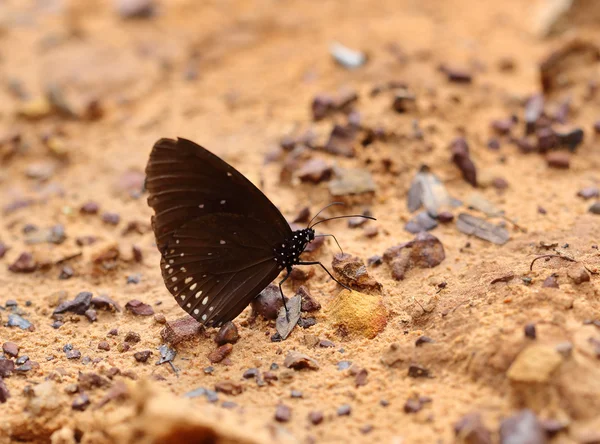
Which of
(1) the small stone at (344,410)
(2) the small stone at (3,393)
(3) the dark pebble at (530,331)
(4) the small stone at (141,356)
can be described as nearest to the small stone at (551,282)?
(3) the dark pebble at (530,331)

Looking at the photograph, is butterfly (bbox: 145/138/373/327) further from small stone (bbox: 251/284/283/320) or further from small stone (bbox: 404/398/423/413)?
small stone (bbox: 404/398/423/413)

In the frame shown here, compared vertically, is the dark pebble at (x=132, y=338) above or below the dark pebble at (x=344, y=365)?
below

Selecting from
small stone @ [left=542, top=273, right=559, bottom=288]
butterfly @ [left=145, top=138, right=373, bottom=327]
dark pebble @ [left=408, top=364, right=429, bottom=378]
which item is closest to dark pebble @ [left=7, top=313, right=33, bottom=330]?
butterfly @ [left=145, top=138, right=373, bottom=327]

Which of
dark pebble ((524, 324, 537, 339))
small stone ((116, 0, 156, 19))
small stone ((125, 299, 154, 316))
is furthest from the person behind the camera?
small stone ((116, 0, 156, 19))

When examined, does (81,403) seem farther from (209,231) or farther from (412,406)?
(412,406)

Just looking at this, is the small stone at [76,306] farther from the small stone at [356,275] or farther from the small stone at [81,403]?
the small stone at [356,275]

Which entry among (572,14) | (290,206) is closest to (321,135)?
(290,206)
